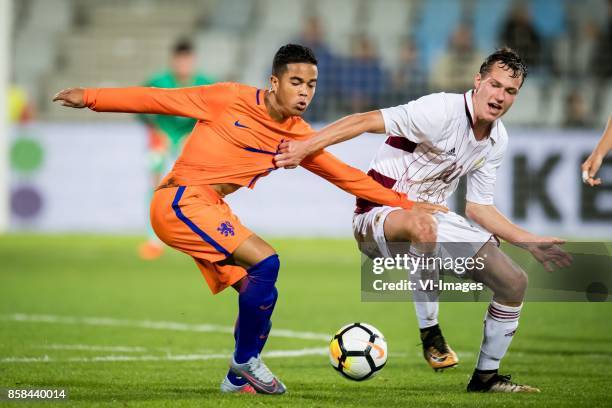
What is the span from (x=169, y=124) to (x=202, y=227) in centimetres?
625

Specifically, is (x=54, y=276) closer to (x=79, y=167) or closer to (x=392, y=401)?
(x=79, y=167)

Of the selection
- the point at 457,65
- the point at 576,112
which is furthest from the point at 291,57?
the point at 457,65

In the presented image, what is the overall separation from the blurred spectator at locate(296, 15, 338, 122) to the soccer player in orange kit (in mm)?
10217

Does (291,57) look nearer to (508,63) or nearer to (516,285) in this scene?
(508,63)

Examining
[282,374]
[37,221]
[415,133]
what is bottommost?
[37,221]

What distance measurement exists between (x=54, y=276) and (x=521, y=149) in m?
7.15

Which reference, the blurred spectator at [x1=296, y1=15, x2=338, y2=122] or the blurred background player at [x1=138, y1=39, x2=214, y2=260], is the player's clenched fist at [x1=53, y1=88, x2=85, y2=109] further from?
the blurred spectator at [x1=296, y1=15, x2=338, y2=122]

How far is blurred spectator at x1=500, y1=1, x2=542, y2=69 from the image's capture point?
57.1ft

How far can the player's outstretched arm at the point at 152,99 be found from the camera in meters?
6.09

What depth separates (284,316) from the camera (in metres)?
10.2

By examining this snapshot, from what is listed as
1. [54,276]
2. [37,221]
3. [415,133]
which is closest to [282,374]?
[415,133]

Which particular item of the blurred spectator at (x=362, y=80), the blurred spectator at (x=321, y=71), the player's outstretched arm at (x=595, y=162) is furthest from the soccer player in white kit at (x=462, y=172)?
the blurred spectator at (x=362, y=80)

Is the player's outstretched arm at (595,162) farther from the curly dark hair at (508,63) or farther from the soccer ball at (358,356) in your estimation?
the soccer ball at (358,356)

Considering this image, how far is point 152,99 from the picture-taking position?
20.2 ft
